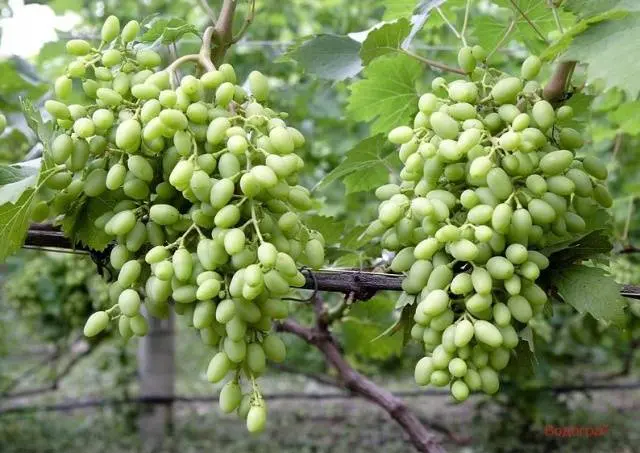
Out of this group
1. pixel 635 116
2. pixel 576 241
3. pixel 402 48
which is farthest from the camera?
pixel 635 116

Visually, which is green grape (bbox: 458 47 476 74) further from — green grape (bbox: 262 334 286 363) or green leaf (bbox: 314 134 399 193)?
green grape (bbox: 262 334 286 363)

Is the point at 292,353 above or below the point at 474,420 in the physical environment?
above

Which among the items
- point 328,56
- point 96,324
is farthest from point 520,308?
point 328,56

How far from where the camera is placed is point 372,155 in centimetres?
112

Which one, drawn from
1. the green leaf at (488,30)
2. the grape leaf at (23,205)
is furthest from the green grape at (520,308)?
the green leaf at (488,30)

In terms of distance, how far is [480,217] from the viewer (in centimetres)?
71

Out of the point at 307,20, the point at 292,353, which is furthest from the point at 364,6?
the point at 292,353

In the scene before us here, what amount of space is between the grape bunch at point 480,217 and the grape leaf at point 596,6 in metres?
0.07

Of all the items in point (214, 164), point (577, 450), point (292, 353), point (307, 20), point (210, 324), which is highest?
point (214, 164)

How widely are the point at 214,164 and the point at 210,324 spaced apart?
15 centimetres

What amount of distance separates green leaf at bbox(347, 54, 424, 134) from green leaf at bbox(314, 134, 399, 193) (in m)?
0.04

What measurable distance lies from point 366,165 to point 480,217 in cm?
44

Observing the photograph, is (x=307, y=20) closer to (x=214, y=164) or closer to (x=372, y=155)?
(x=372, y=155)

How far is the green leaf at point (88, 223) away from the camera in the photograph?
32.0 inches
